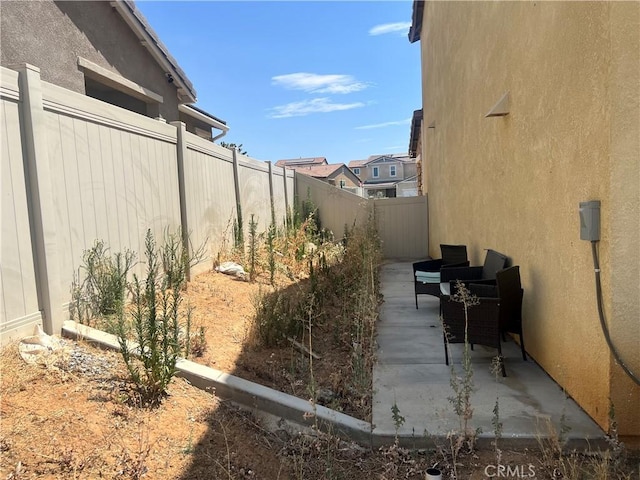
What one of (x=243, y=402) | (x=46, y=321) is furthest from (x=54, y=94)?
(x=243, y=402)

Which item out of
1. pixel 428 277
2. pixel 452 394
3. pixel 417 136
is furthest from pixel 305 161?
pixel 452 394

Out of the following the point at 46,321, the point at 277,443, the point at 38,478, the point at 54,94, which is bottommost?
the point at 277,443

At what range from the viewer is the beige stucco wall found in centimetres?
244

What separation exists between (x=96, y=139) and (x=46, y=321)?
187cm

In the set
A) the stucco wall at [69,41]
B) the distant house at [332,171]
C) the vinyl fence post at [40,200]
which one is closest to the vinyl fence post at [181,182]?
the stucco wall at [69,41]

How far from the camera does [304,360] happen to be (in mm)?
4027

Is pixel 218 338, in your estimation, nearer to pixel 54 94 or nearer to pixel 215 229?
pixel 54 94

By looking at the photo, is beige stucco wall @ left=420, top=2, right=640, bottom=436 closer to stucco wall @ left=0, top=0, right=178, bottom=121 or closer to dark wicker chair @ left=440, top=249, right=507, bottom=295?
dark wicker chair @ left=440, top=249, right=507, bottom=295

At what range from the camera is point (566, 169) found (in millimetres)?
3014

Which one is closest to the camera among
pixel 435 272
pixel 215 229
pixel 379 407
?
pixel 379 407

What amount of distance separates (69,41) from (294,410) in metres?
7.46

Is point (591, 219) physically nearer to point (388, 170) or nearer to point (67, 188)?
point (67, 188)

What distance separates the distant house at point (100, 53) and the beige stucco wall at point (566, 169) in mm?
6279

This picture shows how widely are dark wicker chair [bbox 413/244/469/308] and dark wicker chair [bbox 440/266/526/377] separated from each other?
1430mm
